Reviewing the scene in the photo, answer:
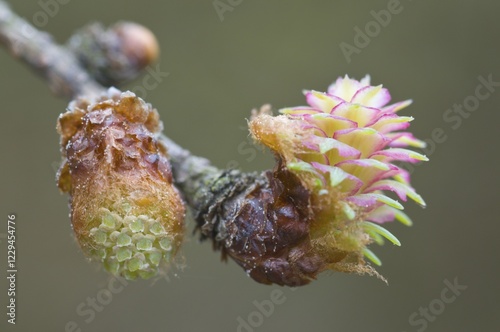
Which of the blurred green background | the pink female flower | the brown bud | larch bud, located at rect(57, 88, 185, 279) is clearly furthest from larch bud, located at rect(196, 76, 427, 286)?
the blurred green background

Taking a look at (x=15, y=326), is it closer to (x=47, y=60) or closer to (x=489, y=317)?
(x=47, y=60)

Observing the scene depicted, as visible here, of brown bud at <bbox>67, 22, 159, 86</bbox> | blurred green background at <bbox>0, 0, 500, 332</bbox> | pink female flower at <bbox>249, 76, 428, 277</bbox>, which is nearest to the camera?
pink female flower at <bbox>249, 76, 428, 277</bbox>

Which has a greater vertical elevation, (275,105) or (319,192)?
(275,105)

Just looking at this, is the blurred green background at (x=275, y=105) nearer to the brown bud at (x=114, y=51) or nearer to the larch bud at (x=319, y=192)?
the brown bud at (x=114, y=51)

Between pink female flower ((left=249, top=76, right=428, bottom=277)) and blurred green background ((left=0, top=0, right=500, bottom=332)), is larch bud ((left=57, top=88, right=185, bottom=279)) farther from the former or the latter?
blurred green background ((left=0, top=0, right=500, bottom=332))

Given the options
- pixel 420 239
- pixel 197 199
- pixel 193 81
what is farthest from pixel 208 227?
pixel 420 239

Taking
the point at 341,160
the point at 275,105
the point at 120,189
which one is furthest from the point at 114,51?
the point at 275,105

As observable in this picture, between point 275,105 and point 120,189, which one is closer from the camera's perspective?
point 120,189

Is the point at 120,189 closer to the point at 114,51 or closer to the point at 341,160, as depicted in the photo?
the point at 341,160
